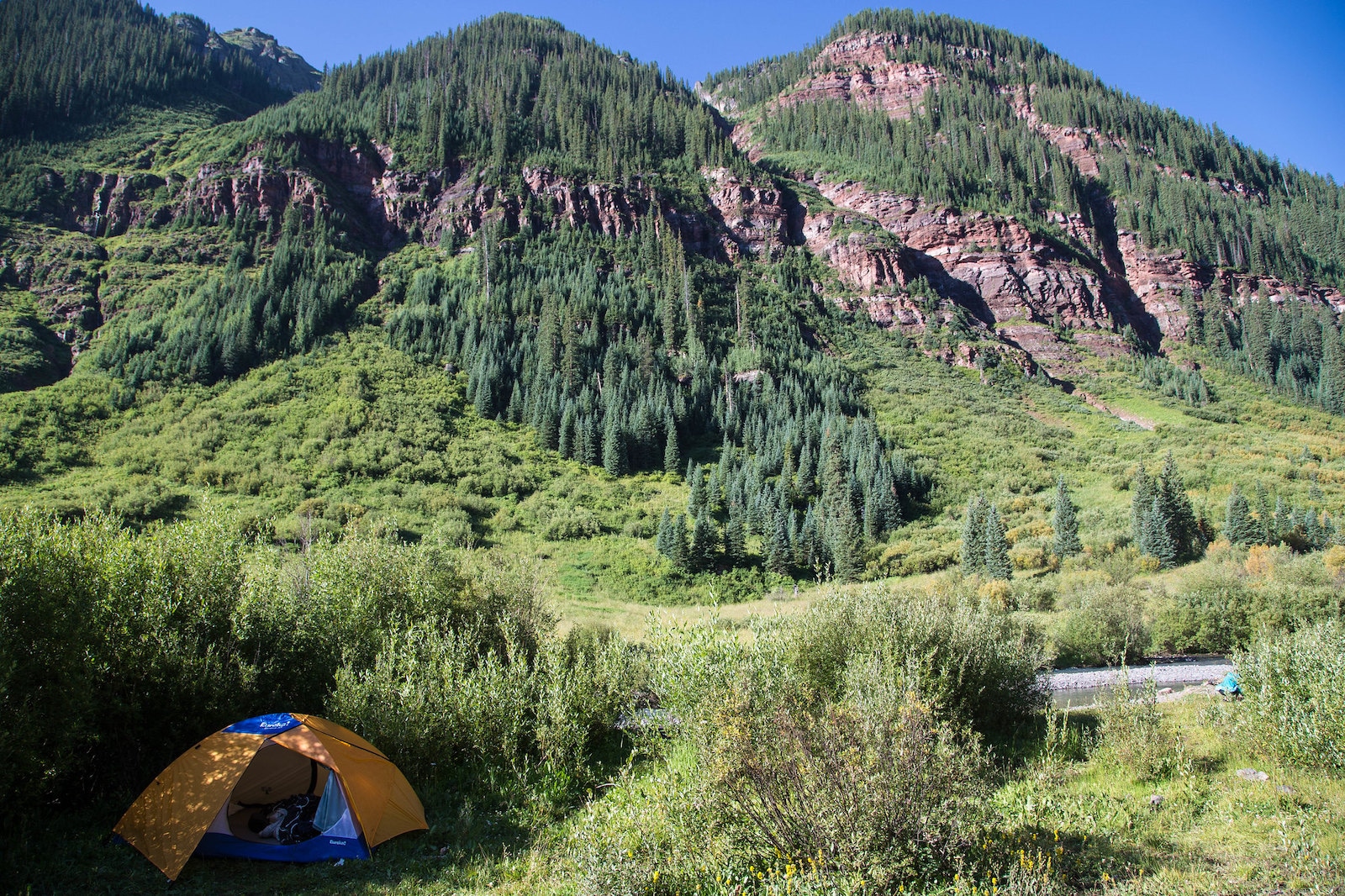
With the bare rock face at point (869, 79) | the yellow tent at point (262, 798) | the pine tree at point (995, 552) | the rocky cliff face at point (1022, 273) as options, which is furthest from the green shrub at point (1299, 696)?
the bare rock face at point (869, 79)

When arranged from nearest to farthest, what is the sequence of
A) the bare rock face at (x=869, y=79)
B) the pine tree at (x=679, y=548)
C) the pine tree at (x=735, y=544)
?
the pine tree at (x=679, y=548) → the pine tree at (x=735, y=544) → the bare rock face at (x=869, y=79)

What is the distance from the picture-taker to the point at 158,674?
1274cm

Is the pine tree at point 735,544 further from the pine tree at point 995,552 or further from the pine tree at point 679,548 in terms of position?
the pine tree at point 995,552

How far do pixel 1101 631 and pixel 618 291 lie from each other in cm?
7852

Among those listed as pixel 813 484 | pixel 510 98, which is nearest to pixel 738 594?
pixel 813 484

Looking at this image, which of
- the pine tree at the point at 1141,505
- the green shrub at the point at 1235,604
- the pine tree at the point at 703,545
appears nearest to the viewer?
the green shrub at the point at 1235,604

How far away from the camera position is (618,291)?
307 ft

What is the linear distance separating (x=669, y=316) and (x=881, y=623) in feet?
273

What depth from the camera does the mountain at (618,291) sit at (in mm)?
55281

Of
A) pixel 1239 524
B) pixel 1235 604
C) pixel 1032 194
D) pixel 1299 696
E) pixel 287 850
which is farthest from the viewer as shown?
pixel 1032 194

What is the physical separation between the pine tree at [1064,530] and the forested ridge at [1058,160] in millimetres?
101468


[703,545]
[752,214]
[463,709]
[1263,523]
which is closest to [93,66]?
[752,214]

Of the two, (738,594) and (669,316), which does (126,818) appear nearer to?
(738,594)

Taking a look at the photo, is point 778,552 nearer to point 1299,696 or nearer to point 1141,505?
point 1141,505
